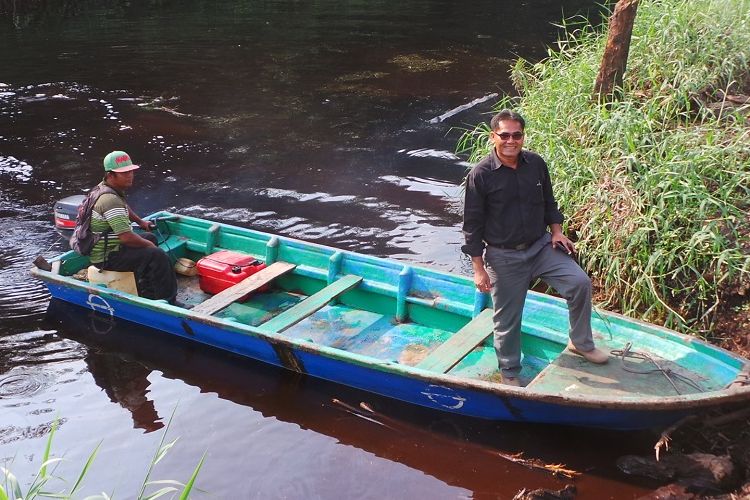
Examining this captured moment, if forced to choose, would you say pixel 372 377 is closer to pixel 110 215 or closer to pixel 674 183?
pixel 110 215

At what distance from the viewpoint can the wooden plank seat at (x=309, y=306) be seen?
6.06m

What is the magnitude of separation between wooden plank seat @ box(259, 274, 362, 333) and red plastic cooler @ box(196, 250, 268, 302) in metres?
0.80

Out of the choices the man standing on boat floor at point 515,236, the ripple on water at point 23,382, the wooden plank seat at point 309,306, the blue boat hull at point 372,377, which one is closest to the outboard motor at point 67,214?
the blue boat hull at point 372,377

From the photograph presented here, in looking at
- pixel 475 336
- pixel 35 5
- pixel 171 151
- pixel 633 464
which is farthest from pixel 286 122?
pixel 35 5

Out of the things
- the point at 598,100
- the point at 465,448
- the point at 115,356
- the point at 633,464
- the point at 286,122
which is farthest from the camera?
the point at 286,122

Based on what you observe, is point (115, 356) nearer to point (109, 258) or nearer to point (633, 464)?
point (109, 258)

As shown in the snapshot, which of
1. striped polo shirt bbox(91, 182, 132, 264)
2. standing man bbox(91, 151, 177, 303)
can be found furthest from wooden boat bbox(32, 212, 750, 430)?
striped polo shirt bbox(91, 182, 132, 264)

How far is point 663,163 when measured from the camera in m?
6.33

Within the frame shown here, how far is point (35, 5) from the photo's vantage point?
2080cm

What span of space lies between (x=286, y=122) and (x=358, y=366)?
24.8 ft

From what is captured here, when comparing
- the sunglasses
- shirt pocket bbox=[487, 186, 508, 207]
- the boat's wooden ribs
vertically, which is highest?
the sunglasses

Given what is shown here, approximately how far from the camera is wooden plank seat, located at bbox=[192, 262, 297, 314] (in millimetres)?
6355

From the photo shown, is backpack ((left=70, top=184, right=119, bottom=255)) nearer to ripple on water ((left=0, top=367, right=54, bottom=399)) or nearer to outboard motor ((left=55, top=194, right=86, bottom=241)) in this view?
outboard motor ((left=55, top=194, right=86, bottom=241))

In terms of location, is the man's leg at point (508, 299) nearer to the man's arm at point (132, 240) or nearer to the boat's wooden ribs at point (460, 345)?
the boat's wooden ribs at point (460, 345)
